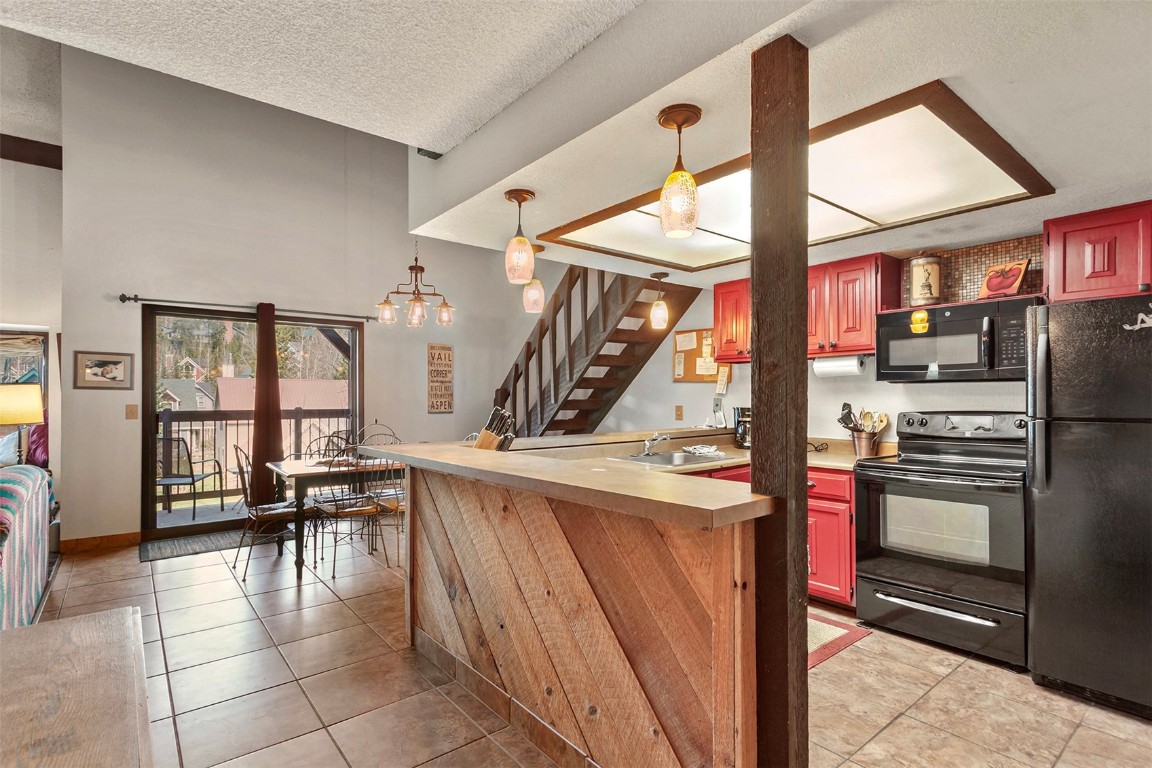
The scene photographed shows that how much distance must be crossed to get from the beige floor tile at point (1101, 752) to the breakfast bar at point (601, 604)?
145 centimetres

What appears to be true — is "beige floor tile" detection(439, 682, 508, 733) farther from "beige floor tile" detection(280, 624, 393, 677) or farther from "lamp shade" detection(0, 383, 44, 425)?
"lamp shade" detection(0, 383, 44, 425)

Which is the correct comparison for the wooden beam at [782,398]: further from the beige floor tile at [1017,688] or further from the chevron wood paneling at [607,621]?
the beige floor tile at [1017,688]

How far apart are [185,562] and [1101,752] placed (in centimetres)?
536

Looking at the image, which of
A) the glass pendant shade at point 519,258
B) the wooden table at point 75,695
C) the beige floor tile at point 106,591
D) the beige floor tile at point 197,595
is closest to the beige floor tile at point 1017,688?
the glass pendant shade at point 519,258

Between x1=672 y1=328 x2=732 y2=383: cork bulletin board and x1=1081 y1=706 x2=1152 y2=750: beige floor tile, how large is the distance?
290cm

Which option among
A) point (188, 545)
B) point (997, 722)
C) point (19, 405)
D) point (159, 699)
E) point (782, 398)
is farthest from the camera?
point (188, 545)

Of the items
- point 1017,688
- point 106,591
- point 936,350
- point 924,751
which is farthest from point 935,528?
point 106,591

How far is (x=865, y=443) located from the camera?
147 inches

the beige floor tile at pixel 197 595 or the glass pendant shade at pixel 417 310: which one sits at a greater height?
the glass pendant shade at pixel 417 310

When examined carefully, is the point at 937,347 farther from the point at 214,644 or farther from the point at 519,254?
the point at 214,644

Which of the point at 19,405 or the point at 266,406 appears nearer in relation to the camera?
the point at 19,405

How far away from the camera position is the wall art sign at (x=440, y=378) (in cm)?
659

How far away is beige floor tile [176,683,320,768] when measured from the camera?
205 centimetres

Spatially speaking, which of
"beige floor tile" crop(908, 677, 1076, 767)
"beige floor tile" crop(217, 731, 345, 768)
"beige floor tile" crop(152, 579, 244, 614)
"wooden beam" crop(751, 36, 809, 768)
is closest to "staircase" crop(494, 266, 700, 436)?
"beige floor tile" crop(152, 579, 244, 614)
